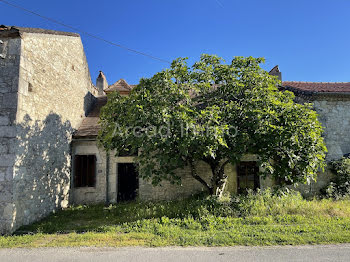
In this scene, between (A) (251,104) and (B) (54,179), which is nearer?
(A) (251,104)

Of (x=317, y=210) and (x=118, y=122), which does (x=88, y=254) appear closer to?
(x=118, y=122)

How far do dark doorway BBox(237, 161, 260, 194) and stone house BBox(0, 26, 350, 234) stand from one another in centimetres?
4

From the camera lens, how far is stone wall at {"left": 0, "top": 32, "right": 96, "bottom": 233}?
6.20 m

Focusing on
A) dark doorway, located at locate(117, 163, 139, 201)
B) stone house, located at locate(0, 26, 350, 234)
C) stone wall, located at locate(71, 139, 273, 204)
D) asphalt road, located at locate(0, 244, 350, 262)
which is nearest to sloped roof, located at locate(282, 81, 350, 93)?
stone house, located at locate(0, 26, 350, 234)

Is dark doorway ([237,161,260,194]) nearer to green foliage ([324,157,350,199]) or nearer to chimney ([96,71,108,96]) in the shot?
green foliage ([324,157,350,199])

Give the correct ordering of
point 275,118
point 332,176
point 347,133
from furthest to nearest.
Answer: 1. point 347,133
2. point 332,176
3. point 275,118

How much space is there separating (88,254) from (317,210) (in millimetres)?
6416

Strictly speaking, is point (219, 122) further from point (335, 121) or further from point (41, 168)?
point (335, 121)

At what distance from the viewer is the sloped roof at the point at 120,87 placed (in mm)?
11586

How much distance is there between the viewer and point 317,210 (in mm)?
6598

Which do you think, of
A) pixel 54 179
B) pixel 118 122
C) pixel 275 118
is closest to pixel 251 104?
pixel 275 118

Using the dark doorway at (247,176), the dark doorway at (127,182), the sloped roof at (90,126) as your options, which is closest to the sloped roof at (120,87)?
the sloped roof at (90,126)

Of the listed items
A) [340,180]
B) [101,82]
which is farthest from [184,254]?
[101,82]

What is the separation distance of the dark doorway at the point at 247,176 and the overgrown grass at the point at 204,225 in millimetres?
2083
